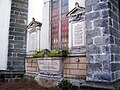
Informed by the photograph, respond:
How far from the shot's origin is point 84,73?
16.2 ft

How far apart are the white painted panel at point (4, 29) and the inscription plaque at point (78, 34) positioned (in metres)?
3.24

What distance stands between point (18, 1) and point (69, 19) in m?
3.19

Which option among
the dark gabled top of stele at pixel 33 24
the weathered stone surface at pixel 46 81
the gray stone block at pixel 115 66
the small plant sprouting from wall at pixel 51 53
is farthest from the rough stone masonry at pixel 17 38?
the gray stone block at pixel 115 66

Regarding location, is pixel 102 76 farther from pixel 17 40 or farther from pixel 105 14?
pixel 17 40

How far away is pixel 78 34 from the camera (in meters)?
5.32

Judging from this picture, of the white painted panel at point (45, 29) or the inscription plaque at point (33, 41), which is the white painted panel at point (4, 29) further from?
the white painted panel at point (45, 29)

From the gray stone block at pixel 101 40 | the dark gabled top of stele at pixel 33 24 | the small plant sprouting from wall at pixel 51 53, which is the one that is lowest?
the small plant sprouting from wall at pixel 51 53

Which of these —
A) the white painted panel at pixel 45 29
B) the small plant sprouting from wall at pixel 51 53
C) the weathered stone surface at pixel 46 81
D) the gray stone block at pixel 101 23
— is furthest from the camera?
the white painted panel at pixel 45 29

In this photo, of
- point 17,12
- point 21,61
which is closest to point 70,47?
point 21,61

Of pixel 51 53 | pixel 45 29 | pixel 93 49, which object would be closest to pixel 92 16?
pixel 93 49

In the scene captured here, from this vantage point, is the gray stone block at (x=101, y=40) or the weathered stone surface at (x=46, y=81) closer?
the gray stone block at (x=101, y=40)

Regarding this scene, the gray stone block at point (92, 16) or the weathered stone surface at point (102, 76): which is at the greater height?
the gray stone block at point (92, 16)

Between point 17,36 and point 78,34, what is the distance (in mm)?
3317

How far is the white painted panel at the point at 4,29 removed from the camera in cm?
729
